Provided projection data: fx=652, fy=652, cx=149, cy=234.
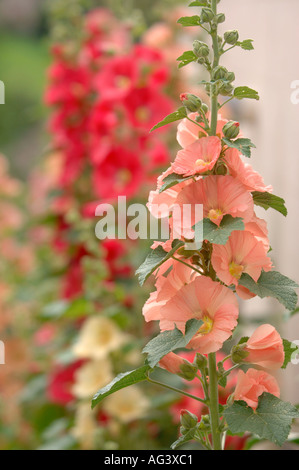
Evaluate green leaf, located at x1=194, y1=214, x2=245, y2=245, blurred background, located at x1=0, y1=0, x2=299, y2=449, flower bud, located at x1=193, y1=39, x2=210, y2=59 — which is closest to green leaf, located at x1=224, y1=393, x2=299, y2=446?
green leaf, located at x1=194, y1=214, x2=245, y2=245

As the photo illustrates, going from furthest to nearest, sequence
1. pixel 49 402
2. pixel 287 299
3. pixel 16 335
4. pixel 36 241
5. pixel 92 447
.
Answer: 1. pixel 36 241
2. pixel 16 335
3. pixel 49 402
4. pixel 92 447
5. pixel 287 299

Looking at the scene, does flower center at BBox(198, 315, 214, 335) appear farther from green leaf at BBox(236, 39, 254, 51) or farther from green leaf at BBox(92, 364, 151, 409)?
green leaf at BBox(236, 39, 254, 51)

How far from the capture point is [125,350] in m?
0.97

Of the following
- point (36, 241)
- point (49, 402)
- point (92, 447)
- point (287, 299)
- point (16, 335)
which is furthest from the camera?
point (36, 241)

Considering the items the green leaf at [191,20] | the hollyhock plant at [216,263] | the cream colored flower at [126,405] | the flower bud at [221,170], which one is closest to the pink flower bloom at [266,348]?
the hollyhock plant at [216,263]

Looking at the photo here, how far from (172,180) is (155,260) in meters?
0.05

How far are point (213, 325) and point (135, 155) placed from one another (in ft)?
2.26

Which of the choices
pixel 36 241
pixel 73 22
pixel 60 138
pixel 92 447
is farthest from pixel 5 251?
pixel 92 447

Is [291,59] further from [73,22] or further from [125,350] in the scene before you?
[125,350]

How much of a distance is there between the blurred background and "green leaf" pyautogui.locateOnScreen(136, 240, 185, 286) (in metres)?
0.42

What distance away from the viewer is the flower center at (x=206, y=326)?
410mm

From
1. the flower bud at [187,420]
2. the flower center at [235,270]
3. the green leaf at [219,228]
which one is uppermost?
the green leaf at [219,228]

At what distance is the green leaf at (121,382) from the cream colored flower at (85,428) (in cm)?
51

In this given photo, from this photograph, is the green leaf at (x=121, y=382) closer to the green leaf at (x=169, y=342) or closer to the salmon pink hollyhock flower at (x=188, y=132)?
the green leaf at (x=169, y=342)
